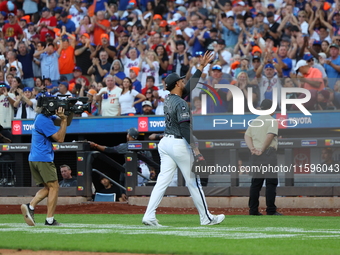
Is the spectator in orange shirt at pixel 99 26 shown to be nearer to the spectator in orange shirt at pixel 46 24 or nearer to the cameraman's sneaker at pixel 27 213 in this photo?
the spectator in orange shirt at pixel 46 24

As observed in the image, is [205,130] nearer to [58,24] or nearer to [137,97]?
[137,97]

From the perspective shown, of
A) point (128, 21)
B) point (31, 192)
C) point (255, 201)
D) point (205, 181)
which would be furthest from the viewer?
point (128, 21)

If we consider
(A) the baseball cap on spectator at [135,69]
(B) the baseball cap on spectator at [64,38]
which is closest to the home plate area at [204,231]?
(A) the baseball cap on spectator at [135,69]

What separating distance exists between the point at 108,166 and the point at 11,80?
4.63 meters

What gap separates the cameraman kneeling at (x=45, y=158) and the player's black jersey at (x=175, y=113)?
144 centimetres

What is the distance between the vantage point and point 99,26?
2050 cm

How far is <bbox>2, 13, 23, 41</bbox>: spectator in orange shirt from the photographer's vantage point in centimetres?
2198

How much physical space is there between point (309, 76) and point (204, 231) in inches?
301

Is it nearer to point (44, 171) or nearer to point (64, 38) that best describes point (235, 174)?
point (44, 171)

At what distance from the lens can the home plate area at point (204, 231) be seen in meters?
7.25

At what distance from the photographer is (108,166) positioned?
1534 centimetres

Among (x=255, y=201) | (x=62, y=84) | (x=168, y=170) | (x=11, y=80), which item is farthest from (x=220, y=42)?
(x=168, y=170)

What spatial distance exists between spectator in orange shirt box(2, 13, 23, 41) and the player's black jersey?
14.3m

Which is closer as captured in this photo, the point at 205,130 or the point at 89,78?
the point at 205,130
